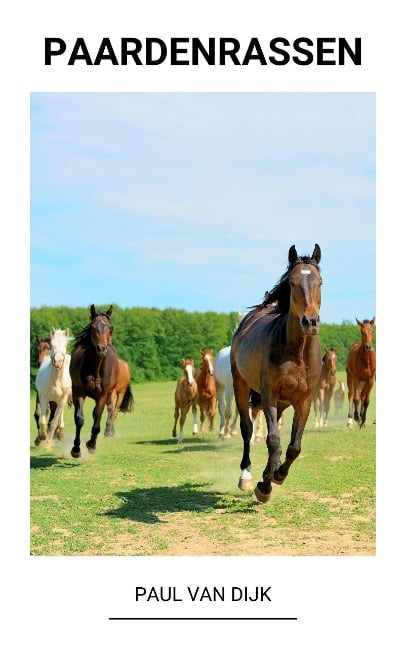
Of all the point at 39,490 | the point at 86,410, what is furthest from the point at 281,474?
the point at 86,410

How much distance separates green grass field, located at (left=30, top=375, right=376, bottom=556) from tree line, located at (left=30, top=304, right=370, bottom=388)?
441cm

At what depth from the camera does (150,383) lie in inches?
745

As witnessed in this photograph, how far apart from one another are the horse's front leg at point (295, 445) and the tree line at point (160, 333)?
9823 millimetres

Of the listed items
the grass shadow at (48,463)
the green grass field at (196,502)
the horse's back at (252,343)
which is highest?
the horse's back at (252,343)

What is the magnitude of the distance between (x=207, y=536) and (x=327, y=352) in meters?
11.2

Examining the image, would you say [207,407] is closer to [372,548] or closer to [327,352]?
[327,352]

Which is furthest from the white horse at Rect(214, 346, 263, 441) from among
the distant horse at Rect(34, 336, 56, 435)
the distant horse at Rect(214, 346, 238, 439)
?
the distant horse at Rect(34, 336, 56, 435)

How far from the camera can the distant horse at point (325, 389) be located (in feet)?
55.9

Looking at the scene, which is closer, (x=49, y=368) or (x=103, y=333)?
(x=103, y=333)

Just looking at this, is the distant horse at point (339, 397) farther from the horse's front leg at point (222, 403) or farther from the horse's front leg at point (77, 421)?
the horse's front leg at point (77, 421)

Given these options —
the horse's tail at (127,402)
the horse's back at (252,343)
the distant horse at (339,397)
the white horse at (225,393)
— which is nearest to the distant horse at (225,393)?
the white horse at (225,393)

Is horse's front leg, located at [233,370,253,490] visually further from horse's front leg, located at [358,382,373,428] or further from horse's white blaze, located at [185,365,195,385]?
horse's front leg, located at [358,382,373,428]

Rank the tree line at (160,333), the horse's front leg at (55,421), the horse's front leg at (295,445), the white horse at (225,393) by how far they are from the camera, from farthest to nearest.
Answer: the tree line at (160,333) < the white horse at (225,393) < the horse's front leg at (55,421) < the horse's front leg at (295,445)

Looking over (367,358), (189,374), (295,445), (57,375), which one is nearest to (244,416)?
(295,445)
